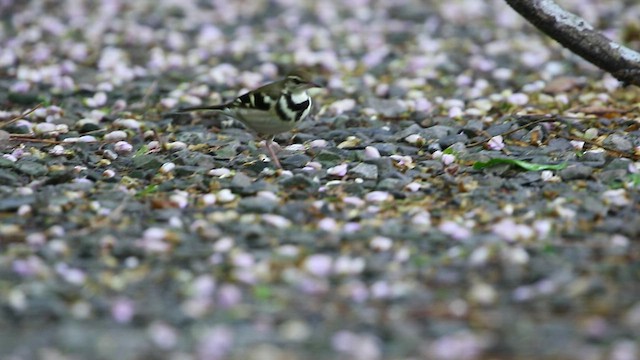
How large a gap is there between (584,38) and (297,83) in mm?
2147

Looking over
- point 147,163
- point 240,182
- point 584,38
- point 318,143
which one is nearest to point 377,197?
point 240,182

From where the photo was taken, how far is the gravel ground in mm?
4609

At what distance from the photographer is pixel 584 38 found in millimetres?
7355

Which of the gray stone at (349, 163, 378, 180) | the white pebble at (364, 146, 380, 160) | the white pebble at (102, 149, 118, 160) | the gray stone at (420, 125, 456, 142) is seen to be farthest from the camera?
the gray stone at (420, 125, 456, 142)

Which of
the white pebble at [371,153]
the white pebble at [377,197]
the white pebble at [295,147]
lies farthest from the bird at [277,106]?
the white pebble at [377,197]

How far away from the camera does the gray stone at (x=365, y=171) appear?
262 inches

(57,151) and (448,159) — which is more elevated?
(57,151)

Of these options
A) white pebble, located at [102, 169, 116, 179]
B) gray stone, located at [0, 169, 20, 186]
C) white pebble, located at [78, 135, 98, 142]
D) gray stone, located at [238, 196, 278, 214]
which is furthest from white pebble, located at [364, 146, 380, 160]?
gray stone, located at [0, 169, 20, 186]

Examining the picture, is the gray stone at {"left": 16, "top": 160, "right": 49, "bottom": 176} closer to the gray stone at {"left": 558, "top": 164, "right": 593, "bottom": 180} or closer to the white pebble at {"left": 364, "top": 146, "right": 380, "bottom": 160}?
the white pebble at {"left": 364, "top": 146, "right": 380, "bottom": 160}

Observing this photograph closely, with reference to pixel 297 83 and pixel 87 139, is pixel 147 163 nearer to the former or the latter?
pixel 87 139

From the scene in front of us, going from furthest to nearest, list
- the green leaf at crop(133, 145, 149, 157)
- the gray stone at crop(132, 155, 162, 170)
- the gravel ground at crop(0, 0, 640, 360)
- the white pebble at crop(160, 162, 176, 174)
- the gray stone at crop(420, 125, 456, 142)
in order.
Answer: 1. the gray stone at crop(420, 125, 456, 142)
2. the green leaf at crop(133, 145, 149, 157)
3. the gray stone at crop(132, 155, 162, 170)
4. the white pebble at crop(160, 162, 176, 174)
5. the gravel ground at crop(0, 0, 640, 360)

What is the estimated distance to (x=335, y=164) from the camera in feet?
22.8

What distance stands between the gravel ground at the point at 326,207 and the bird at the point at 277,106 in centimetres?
24

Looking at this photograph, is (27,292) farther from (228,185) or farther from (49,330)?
(228,185)
